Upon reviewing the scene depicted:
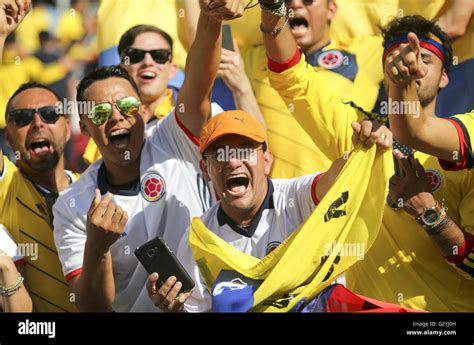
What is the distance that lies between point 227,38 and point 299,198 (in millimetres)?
889

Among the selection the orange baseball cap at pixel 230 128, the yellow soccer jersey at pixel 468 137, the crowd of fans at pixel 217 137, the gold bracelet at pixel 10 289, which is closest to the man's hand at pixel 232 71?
the crowd of fans at pixel 217 137

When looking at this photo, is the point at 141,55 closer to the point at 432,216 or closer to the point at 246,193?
the point at 246,193

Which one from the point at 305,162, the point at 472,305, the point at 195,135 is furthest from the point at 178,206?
the point at 472,305

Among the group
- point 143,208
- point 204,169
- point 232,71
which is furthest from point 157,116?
point 204,169

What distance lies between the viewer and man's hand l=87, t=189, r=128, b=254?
4.71m

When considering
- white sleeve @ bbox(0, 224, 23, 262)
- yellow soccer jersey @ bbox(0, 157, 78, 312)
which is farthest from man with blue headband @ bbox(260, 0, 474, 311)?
white sleeve @ bbox(0, 224, 23, 262)

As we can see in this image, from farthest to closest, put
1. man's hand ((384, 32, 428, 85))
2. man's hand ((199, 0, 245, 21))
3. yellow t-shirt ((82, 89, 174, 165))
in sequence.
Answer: yellow t-shirt ((82, 89, 174, 165))
man's hand ((199, 0, 245, 21))
man's hand ((384, 32, 428, 85))

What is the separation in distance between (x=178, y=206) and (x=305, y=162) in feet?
2.04

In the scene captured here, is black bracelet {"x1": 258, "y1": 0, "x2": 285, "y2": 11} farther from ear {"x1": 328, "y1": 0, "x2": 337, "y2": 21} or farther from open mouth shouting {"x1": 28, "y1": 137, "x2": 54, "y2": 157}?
open mouth shouting {"x1": 28, "y1": 137, "x2": 54, "y2": 157}

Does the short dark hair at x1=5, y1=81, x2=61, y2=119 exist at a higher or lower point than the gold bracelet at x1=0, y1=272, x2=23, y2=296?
higher

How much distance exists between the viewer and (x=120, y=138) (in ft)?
16.5

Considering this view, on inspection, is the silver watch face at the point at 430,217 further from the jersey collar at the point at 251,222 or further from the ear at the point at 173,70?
the ear at the point at 173,70
